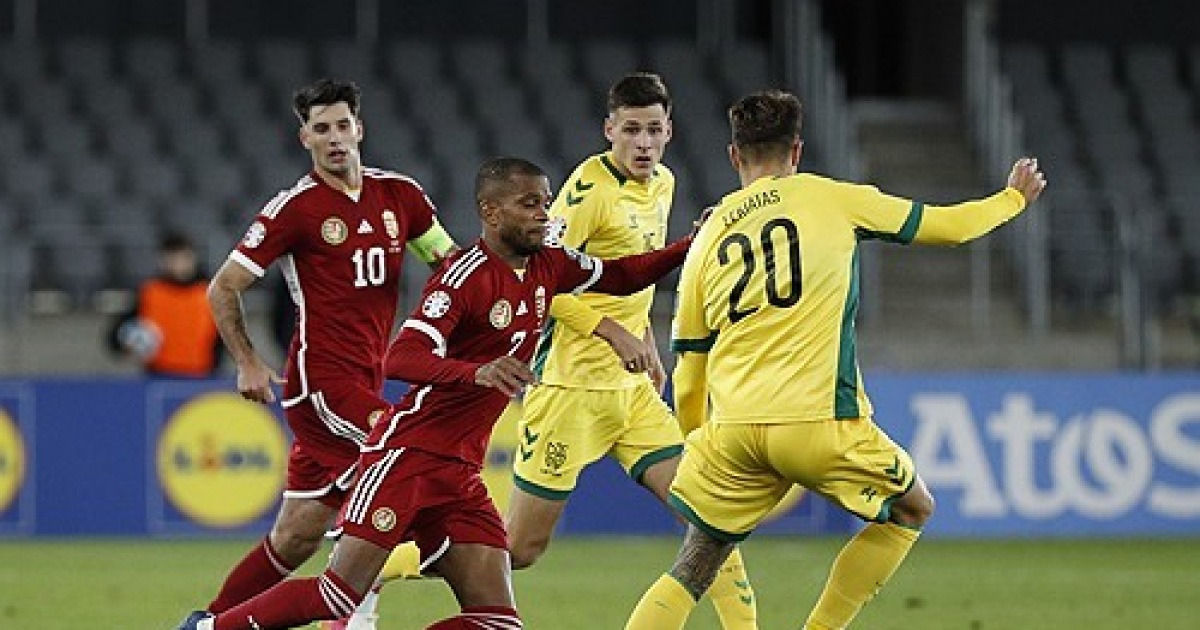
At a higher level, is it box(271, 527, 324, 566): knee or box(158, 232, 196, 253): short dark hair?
box(158, 232, 196, 253): short dark hair

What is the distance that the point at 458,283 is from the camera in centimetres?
779

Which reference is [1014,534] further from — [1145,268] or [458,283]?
[458,283]

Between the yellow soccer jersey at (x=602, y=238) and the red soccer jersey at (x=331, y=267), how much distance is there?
83 cm

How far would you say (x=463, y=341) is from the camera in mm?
7914

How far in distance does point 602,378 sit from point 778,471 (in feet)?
6.64

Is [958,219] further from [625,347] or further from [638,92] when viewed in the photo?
[638,92]

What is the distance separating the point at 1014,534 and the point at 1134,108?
961cm

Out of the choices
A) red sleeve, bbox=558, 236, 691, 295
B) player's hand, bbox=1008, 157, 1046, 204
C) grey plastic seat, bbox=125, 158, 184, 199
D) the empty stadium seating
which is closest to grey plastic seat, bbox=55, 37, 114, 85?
the empty stadium seating

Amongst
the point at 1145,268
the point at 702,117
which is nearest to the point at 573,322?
the point at 1145,268

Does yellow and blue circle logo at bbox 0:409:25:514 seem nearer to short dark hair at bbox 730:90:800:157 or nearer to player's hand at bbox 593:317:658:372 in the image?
player's hand at bbox 593:317:658:372

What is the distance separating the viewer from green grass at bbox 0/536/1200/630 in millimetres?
11164

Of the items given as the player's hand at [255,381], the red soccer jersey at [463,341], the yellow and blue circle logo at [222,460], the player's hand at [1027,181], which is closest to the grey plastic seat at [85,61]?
the yellow and blue circle logo at [222,460]

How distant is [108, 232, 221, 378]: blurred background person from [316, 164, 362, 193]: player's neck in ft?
28.0

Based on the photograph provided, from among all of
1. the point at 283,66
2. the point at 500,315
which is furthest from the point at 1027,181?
the point at 283,66
